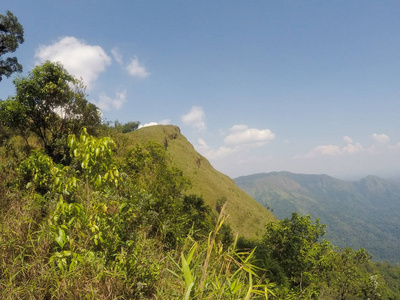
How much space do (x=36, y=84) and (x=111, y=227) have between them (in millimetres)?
11592

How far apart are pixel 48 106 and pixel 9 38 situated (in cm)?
1805

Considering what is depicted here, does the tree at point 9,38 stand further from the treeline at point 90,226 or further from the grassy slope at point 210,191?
the grassy slope at point 210,191

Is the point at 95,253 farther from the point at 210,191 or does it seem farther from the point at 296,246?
the point at 210,191

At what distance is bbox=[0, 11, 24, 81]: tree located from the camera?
68.8 ft

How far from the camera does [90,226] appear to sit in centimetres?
305

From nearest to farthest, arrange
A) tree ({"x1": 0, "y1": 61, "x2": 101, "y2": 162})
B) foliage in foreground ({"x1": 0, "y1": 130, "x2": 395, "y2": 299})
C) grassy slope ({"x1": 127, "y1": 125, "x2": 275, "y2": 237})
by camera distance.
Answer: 1. foliage in foreground ({"x1": 0, "y1": 130, "x2": 395, "y2": 299})
2. tree ({"x1": 0, "y1": 61, "x2": 101, "y2": 162})
3. grassy slope ({"x1": 127, "y1": 125, "x2": 275, "y2": 237})

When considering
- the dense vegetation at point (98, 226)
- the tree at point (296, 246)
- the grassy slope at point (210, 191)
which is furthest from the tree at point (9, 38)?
the tree at point (296, 246)

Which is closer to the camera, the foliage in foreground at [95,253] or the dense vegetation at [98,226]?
the foliage in foreground at [95,253]

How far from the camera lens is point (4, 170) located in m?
7.16

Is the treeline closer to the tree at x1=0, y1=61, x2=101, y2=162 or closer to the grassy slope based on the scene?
the tree at x1=0, y1=61, x2=101, y2=162

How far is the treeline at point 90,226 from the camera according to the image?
8.67ft

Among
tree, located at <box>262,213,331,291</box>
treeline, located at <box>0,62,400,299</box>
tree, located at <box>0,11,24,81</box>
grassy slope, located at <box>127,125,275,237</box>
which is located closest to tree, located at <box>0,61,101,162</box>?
treeline, located at <box>0,62,400,299</box>

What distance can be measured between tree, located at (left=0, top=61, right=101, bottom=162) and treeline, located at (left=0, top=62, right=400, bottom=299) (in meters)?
0.06

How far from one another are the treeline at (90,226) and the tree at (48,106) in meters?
0.06
